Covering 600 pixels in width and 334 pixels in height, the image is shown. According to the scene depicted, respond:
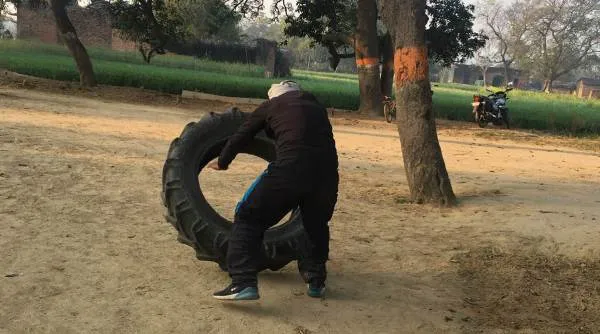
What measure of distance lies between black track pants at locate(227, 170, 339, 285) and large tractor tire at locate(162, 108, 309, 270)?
459 mm

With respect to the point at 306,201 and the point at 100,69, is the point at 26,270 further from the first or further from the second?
the point at 100,69

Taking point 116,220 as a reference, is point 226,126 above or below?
above

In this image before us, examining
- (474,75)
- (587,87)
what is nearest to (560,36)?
(587,87)

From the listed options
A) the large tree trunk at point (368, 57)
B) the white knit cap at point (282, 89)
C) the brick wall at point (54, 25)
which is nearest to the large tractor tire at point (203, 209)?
the white knit cap at point (282, 89)

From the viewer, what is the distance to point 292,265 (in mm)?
4938

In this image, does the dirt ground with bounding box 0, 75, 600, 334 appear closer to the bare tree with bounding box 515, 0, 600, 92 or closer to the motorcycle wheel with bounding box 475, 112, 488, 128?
the motorcycle wheel with bounding box 475, 112, 488, 128

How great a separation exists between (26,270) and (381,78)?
1880 cm

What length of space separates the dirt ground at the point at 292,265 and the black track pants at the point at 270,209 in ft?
1.00

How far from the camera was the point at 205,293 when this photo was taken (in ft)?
13.2

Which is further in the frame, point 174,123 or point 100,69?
point 100,69

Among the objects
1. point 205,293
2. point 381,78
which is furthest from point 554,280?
point 381,78

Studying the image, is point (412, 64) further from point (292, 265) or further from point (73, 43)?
point (73, 43)

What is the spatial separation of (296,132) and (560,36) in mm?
68446

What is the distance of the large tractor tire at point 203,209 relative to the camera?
4.31 m
